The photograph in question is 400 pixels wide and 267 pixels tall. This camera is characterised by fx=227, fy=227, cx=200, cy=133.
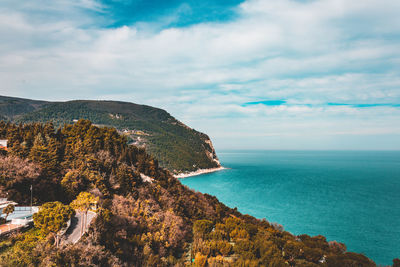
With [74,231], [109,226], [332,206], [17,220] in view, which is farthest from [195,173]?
[17,220]

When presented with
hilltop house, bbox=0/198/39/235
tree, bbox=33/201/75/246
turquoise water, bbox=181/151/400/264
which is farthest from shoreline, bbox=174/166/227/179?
tree, bbox=33/201/75/246

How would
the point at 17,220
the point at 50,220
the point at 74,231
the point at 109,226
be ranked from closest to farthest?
the point at 50,220 → the point at 74,231 → the point at 17,220 → the point at 109,226

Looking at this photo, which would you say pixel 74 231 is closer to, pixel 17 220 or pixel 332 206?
pixel 17 220

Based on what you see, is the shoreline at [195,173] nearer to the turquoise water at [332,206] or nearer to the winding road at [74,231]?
the turquoise water at [332,206]

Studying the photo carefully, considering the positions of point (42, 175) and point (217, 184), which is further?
point (217, 184)

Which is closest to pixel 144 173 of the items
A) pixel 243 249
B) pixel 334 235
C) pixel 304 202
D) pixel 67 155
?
pixel 67 155

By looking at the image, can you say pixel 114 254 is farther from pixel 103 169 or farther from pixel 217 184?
pixel 217 184

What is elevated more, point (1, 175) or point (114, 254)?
point (1, 175)

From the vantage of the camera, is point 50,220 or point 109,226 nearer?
point 50,220

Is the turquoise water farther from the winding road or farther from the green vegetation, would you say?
the winding road
